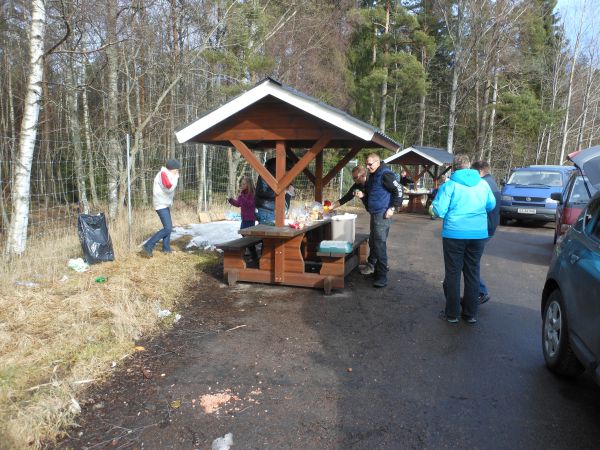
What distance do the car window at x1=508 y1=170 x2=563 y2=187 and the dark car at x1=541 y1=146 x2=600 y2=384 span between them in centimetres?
1168

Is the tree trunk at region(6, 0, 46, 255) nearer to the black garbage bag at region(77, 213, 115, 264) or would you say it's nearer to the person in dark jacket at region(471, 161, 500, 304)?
the black garbage bag at region(77, 213, 115, 264)

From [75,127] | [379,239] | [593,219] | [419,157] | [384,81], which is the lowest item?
[379,239]

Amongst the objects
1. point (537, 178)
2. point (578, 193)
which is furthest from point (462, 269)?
point (537, 178)

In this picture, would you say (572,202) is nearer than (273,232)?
No

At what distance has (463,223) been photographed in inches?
185

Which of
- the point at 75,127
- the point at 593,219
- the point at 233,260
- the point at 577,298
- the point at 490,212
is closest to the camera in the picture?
the point at 577,298

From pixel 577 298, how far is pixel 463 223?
165 centimetres

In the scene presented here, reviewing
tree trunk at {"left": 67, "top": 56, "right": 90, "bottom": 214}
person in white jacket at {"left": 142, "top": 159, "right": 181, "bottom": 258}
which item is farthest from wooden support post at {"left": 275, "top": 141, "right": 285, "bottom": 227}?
tree trunk at {"left": 67, "top": 56, "right": 90, "bottom": 214}

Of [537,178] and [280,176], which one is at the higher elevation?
[280,176]

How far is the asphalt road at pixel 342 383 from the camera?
2854 millimetres

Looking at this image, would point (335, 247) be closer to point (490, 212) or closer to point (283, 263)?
point (283, 263)

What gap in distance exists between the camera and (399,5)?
90.6 feet

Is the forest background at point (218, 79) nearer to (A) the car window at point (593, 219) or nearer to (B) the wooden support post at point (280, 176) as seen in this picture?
(B) the wooden support post at point (280, 176)

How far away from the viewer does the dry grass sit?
117 inches
